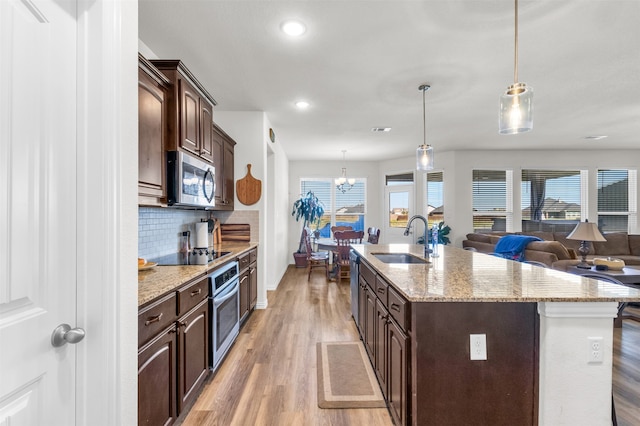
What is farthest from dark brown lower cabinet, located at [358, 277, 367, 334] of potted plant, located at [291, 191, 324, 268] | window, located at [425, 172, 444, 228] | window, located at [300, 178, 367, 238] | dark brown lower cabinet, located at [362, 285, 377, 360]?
window, located at [300, 178, 367, 238]

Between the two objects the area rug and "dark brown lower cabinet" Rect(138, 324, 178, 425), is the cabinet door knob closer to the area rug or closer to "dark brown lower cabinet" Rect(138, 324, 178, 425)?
"dark brown lower cabinet" Rect(138, 324, 178, 425)

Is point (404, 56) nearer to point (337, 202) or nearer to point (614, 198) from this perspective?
point (337, 202)

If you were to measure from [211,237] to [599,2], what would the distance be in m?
3.83

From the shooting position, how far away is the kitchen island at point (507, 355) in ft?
4.50

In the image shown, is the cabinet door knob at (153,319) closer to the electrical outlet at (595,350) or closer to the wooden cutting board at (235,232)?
the electrical outlet at (595,350)

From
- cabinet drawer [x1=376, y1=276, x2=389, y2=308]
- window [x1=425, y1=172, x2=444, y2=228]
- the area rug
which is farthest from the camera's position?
window [x1=425, y1=172, x2=444, y2=228]

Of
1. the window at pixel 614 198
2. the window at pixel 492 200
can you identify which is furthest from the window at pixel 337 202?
the window at pixel 614 198

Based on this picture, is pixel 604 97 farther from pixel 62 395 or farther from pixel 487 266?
pixel 62 395

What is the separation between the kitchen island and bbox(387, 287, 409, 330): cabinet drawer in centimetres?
1

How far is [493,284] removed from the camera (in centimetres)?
161

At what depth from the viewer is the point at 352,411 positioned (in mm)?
1912

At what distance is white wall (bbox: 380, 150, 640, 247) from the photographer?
6320 mm

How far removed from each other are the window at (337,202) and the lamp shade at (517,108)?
5871mm

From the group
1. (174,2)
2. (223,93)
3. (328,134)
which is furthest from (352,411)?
(328,134)
